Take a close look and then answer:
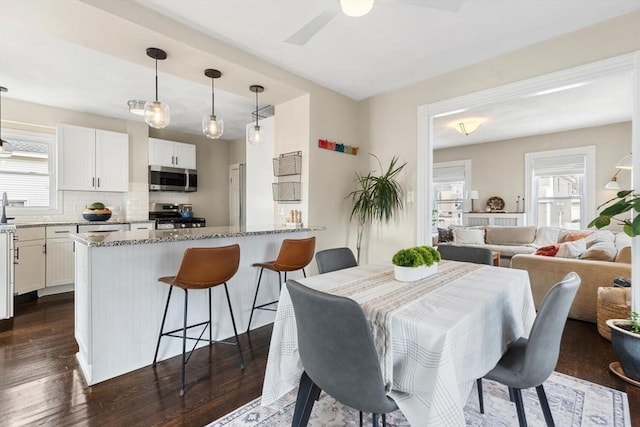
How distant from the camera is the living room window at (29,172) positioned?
4.23 meters

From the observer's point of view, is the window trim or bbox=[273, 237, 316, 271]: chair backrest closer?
bbox=[273, 237, 316, 271]: chair backrest

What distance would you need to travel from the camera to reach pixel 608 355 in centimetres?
242

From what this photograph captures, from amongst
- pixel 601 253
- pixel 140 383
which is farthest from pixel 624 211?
pixel 140 383

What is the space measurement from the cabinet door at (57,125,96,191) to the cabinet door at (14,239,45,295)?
3.34 feet

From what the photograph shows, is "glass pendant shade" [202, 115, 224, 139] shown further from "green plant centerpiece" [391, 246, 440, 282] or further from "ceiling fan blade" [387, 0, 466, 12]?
"green plant centerpiece" [391, 246, 440, 282]

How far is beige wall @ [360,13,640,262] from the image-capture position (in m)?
2.47

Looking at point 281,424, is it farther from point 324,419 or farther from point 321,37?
point 321,37

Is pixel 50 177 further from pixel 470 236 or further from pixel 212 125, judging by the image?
pixel 470 236

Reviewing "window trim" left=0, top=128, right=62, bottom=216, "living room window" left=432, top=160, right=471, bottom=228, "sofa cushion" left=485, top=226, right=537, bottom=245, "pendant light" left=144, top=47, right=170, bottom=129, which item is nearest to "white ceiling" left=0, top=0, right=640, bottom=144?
"pendant light" left=144, top=47, right=170, bottom=129

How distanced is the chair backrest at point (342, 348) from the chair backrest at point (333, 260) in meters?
0.92

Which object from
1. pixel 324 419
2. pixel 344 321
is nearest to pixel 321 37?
pixel 344 321

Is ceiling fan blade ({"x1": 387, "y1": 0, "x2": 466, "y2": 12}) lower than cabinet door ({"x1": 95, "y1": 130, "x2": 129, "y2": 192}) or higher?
higher

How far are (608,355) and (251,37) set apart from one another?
3931 mm

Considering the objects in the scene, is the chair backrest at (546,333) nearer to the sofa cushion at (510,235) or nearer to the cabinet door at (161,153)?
the sofa cushion at (510,235)
